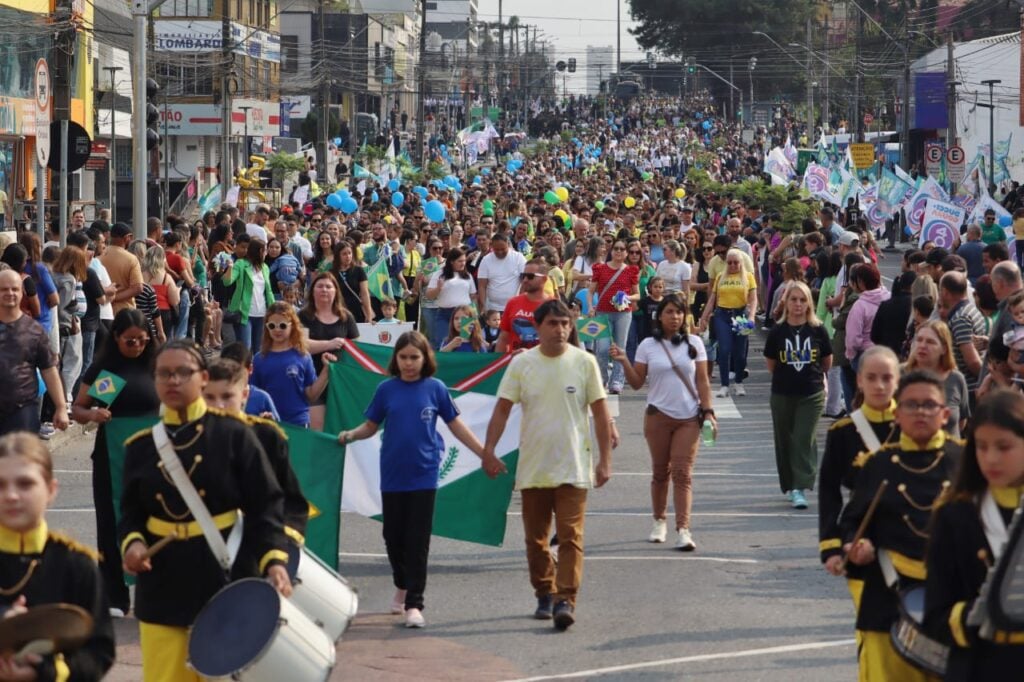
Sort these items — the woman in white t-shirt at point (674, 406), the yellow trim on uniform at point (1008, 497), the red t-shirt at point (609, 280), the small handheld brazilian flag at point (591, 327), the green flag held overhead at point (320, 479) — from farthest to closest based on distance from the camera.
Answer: the red t-shirt at point (609, 280)
the small handheld brazilian flag at point (591, 327)
the woman in white t-shirt at point (674, 406)
the green flag held overhead at point (320, 479)
the yellow trim on uniform at point (1008, 497)

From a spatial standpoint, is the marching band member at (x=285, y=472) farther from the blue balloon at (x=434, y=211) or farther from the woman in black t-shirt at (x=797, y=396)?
the blue balloon at (x=434, y=211)

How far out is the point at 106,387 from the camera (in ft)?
32.2

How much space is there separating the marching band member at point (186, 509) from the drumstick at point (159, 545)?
1 centimetres

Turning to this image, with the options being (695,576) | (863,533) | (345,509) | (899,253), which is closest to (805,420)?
(695,576)

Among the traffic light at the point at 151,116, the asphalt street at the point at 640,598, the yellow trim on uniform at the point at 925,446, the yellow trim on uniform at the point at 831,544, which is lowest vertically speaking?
the asphalt street at the point at 640,598

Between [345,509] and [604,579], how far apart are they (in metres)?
1.73

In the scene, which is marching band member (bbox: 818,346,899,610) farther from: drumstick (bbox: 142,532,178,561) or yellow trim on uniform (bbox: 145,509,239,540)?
drumstick (bbox: 142,532,178,561)

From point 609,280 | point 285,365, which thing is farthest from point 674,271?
point 285,365

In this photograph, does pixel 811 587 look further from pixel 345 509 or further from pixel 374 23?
pixel 374 23

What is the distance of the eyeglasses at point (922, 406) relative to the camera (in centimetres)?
639

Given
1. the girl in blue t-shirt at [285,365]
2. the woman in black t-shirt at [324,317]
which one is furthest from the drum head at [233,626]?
the woman in black t-shirt at [324,317]

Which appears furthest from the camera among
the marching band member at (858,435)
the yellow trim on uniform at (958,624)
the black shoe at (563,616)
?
the black shoe at (563,616)

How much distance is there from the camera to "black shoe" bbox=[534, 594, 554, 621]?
10.0m

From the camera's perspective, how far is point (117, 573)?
9.91 metres
